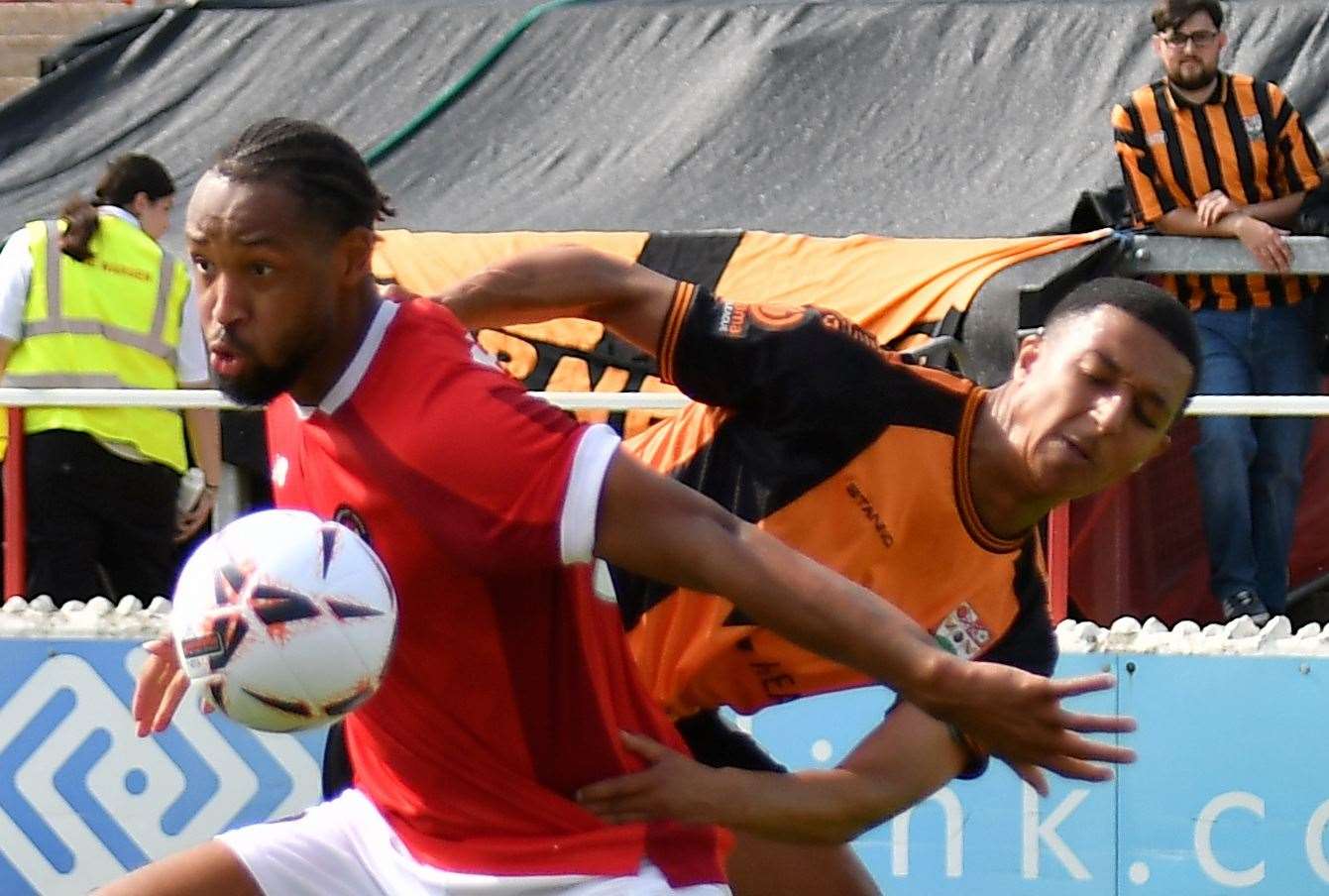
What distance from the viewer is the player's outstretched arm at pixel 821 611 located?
9.48ft

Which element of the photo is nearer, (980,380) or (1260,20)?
(980,380)

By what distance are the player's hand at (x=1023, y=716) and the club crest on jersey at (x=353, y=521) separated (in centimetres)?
78

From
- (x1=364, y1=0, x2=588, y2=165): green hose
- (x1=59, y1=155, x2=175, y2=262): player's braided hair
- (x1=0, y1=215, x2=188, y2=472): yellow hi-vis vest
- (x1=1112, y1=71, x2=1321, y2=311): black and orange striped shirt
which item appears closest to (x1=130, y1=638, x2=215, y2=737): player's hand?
(x1=0, y1=215, x2=188, y2=472): yellow hi-vis vest

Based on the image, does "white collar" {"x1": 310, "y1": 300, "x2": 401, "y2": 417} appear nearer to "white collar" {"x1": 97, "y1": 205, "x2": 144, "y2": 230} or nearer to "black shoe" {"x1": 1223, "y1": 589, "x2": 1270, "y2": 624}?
"black shoe" {"x1": 1223, "y1": 589, "x2": 1270, "y2": 624}

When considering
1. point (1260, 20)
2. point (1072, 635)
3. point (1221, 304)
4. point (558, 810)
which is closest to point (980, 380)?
point (1221, 304)

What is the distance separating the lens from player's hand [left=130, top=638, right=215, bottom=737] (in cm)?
378

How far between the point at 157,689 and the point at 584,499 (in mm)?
1106

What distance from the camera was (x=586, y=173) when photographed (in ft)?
29.5

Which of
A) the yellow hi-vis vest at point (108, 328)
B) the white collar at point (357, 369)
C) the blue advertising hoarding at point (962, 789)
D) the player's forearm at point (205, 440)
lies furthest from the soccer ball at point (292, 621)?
the player's forearm at point (205, 440)

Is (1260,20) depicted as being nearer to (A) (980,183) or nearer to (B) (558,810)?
(A) (980,183)

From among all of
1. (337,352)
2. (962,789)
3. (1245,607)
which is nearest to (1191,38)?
(1245,607)

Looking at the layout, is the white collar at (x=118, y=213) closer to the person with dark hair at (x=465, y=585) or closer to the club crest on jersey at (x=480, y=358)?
the person with dark hair at (x=465, y=585)

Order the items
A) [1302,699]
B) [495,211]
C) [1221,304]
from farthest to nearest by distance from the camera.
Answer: [495,211]
[1221,304]
[1302,699]

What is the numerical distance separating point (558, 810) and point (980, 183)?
5.28 m
